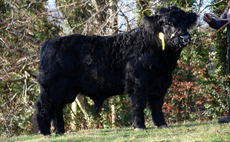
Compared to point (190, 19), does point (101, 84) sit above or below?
below

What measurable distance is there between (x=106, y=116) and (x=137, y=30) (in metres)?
5.68

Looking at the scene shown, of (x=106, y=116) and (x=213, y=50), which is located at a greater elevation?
(x=213, y=50)

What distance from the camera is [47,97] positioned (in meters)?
4.73

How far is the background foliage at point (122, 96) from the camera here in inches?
324

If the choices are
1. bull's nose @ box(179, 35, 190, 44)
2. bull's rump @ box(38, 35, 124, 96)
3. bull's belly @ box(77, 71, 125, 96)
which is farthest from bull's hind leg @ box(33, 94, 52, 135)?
bull's nose @ box(179, 35, 190, 44)

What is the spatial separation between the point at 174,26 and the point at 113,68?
1358 millimetres

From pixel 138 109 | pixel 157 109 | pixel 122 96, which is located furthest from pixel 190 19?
pixel 122 96

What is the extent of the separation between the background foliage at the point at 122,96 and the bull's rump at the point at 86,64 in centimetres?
325

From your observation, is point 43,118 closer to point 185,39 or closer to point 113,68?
point 113,68

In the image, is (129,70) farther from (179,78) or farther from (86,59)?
(179,78)

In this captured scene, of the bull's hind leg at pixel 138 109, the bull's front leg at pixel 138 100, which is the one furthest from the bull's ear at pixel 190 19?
the bull's hind leg at pixel 138 109

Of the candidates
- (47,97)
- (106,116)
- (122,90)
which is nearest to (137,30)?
(122,90)

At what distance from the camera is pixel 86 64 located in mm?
4930

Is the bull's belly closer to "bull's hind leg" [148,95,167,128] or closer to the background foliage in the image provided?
"bull's hind leg" [148,95,167,128]
